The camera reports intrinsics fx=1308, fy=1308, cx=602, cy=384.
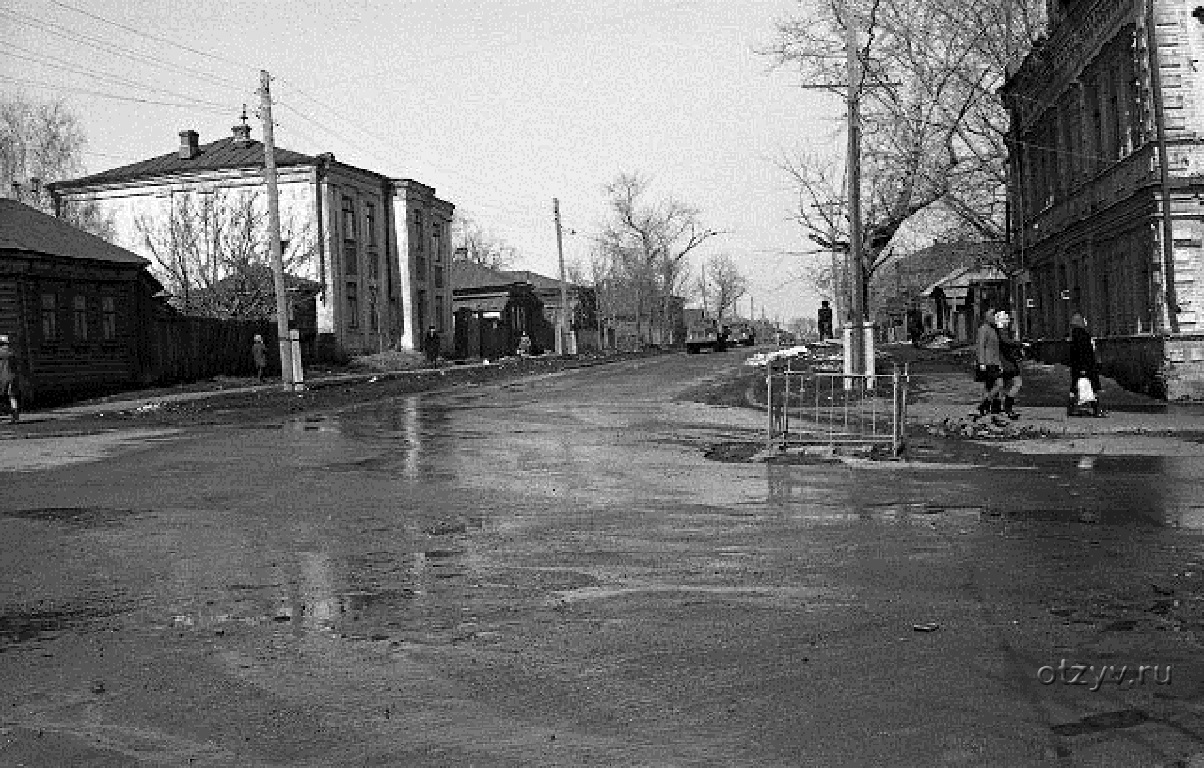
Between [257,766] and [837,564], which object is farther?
[837,564]

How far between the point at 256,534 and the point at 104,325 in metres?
31.7

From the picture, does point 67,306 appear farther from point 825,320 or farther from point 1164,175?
point 825,320

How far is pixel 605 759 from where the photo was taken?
4766 mm

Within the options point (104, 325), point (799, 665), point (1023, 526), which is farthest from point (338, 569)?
point (104, 325)

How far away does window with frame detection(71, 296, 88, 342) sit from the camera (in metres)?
38.0

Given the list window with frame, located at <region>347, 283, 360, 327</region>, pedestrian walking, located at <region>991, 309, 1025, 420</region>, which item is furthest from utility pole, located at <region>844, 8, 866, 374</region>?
window with frame, located at <region>347, 283, 360, 327</region>

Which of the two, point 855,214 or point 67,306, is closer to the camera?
point 855,214

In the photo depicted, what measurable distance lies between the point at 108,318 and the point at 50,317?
116 inches

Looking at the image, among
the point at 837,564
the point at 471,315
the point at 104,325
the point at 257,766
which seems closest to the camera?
the point at 257,766

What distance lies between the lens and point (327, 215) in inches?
2394

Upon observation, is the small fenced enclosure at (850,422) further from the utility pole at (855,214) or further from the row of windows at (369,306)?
the row of windows at (369,306)

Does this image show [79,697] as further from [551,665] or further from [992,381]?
[992,381]

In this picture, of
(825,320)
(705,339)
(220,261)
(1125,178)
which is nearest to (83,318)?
(220,261)

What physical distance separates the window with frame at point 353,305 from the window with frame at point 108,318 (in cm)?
2235
